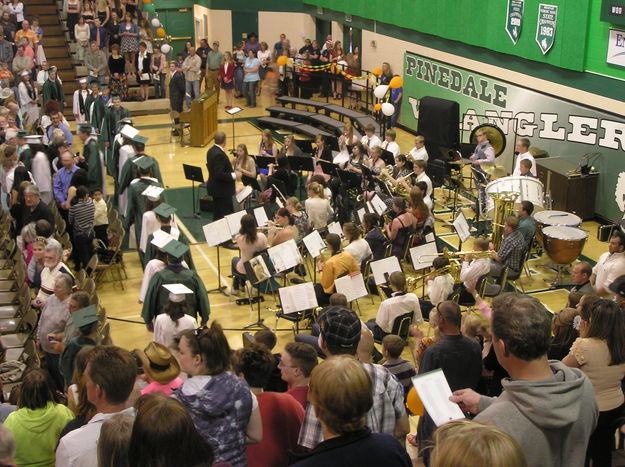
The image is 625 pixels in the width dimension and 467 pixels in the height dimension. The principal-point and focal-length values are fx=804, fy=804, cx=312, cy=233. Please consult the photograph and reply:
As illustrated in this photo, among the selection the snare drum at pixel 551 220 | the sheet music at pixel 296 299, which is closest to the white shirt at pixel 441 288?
the sheet music at pixel 296 299

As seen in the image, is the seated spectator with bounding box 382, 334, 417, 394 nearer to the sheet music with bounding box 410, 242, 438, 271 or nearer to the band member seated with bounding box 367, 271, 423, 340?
the band member seated with bounding box 367, 271, 423, 340

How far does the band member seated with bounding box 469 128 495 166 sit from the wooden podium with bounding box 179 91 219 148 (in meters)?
7.65

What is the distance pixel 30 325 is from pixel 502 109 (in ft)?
39.0

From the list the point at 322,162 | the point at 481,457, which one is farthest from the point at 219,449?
the point at 322,162

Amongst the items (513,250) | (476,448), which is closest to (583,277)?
(513,250)

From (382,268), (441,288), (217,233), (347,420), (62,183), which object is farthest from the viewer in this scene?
(62,183)

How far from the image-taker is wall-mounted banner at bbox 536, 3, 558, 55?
15.9 meters

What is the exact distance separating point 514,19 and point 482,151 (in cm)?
336

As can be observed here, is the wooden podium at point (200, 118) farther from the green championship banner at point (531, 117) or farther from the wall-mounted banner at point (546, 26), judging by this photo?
the wall-mounted banner at point (546, 26)

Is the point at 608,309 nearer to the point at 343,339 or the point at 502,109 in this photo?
the point at 343,339

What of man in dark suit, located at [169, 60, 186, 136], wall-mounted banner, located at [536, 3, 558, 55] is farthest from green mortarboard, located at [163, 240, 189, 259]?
man in dark suit, located at [169, 60, 186, 136]

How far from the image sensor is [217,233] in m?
11.4

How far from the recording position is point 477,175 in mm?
15375

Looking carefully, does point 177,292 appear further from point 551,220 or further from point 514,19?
point 514,19
